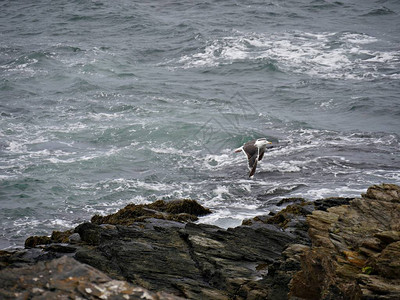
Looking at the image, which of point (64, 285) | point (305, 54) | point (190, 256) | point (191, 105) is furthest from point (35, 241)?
point (305, 54)

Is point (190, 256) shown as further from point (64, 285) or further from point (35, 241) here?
point (64, 285)

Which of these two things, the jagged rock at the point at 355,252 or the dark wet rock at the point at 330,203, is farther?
the dark wet rock at the point at 330,203

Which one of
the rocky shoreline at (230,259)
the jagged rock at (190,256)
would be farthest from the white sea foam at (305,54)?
the jagged rock at (190,256)

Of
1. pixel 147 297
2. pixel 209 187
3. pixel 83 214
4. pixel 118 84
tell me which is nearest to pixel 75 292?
pixel 147 297

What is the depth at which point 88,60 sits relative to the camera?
114ft

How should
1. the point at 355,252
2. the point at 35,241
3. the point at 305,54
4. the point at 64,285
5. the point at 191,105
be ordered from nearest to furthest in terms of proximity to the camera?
the point at 64,285
the point at 355,252
the point at 35,241
the point at 191,105
the point at 305,54

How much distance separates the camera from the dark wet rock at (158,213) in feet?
44.3

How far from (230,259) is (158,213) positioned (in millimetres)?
4081

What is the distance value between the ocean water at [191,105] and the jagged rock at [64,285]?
9070 mm

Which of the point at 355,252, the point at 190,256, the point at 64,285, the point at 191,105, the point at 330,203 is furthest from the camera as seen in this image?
the point at 191,105

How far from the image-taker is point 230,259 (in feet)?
33.2

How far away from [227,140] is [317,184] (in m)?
6.24

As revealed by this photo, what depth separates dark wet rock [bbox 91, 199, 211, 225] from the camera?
44.3 feet

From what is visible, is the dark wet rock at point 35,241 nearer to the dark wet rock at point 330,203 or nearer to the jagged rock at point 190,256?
the jagged rock at point 190,256
